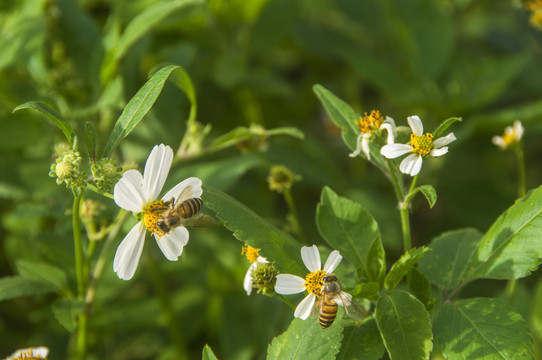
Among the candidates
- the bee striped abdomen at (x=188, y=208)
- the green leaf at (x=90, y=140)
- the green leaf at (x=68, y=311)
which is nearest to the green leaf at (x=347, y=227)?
the bee striped abdomen at (x=188, y=208)

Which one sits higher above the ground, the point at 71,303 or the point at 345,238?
the point at 345,238

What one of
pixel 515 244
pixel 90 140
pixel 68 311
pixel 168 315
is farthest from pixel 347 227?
pixel 168 315

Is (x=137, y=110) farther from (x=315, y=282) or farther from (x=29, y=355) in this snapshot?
(x=29, y=355)

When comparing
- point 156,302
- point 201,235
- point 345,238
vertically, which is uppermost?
point 345,238

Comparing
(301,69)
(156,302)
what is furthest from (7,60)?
(301,69)

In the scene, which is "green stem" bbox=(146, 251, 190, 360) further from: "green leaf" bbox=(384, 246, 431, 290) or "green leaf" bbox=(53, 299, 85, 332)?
"green leaf" bbox=(384, 246, 431, 290)

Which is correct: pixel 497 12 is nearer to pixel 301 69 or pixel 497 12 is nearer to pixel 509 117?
pixel 301 69

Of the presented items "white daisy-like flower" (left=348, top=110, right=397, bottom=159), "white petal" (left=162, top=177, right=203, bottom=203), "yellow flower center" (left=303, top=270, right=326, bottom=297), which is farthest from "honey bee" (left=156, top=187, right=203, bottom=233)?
"white daisy-like flower" (left=348, top=110, right=397, bottom=159)
